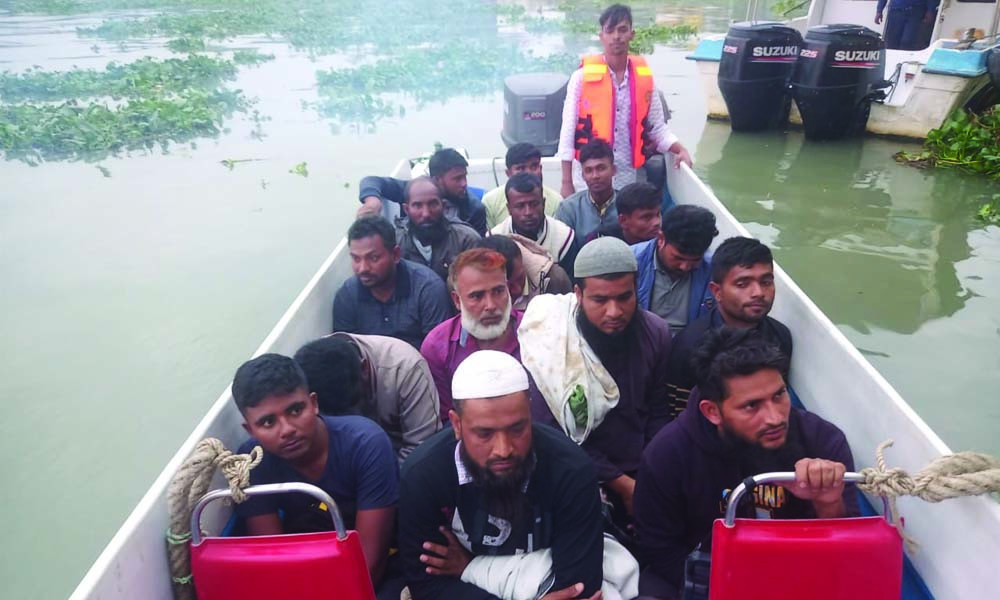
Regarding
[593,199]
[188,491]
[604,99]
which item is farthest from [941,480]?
[604,99]

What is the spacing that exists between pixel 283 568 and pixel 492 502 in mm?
539

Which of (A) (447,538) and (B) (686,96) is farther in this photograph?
(B) (686,96)

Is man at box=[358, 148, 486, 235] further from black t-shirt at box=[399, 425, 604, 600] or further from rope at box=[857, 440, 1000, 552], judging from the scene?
rope at box=[857, 440, 1000, 552]

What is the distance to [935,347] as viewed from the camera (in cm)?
441

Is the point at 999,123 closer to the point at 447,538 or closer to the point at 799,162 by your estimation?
the point at 799,162

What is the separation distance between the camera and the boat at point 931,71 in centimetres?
755

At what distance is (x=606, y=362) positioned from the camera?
7.57ft

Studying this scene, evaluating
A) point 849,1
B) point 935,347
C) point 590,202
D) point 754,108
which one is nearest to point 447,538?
point 590,202

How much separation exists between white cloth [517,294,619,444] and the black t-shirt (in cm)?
41

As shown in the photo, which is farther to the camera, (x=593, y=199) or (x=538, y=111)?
(x=538, y=111)

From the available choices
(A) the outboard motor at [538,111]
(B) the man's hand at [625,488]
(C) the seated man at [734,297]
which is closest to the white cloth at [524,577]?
(B) the man's hand at [625,488]

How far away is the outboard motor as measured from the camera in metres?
5.96

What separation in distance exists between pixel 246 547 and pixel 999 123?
28.1 feet

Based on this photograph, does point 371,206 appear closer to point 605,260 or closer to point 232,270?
point 605,260
